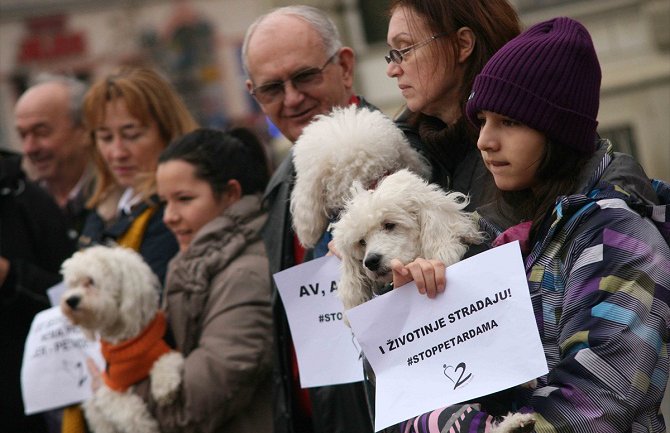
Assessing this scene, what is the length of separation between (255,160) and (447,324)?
2.34m

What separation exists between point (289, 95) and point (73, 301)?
4.19ft

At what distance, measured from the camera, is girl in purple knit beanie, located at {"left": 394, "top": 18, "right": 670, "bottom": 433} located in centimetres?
246

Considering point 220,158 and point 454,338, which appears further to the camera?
point 220,158

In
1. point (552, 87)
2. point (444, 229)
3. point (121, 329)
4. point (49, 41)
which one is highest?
point (49, 41)

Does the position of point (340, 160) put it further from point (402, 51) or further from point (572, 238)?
point (572, 238)

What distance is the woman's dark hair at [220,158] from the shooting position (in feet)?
15.4

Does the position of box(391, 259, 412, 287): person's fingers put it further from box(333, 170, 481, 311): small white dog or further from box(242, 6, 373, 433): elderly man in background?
box(242, 6, 373, 433): elderly man in background

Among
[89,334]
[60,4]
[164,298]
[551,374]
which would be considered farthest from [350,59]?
[60,4]

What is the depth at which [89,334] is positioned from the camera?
182 inches

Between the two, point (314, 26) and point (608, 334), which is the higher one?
point (314, 26)

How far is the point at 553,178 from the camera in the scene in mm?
2828

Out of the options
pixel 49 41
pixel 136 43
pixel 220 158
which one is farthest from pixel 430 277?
pixel 49 41

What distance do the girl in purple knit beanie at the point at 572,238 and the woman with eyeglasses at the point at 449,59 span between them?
0.33 m

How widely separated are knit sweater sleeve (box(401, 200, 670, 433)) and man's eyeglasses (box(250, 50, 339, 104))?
1863mm
